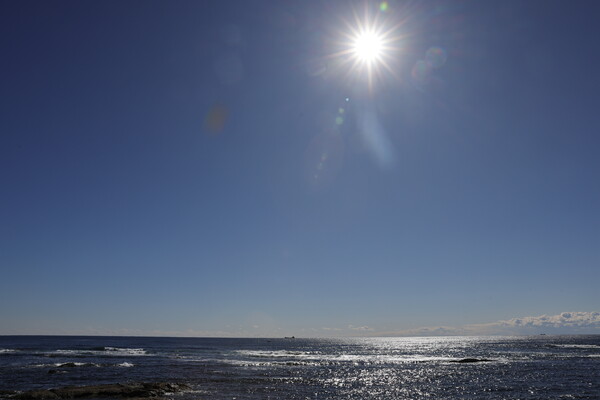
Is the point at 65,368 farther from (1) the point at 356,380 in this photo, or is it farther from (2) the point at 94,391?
(1) the point at 356,380

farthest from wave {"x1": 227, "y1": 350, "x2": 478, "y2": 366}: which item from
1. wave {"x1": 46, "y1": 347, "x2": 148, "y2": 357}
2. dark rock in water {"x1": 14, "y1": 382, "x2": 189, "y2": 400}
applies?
dark rock in water {"x1": 14, "y1": 382, "x2": 189, "y2": 400}

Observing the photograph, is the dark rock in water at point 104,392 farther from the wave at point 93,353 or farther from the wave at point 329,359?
the wave at point 93,353

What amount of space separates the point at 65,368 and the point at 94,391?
89.9ft

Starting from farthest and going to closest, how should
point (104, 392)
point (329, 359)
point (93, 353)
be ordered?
point (93, 353) → point (329, 359) → point (104, 392)

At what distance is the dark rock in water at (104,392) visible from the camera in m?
32.5

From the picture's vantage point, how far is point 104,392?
A: 3416cm

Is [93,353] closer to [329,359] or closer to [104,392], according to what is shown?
[329,359]

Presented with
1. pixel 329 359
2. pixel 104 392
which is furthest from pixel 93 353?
pixel 104 392

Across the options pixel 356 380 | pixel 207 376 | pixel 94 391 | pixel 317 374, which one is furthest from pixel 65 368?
pixel 356 380

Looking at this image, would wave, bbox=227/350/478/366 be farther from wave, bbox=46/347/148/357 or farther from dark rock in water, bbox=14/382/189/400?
dark rock in water, bbox=14/382/189/400

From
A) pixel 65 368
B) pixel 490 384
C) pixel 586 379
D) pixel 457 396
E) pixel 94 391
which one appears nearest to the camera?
pixel 94 391

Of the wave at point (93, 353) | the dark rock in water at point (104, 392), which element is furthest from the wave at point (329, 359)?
the dark rock in water at point (104, 392)

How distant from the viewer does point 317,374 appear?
52.4 meters

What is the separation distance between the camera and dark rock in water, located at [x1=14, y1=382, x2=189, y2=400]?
32.5 meters
